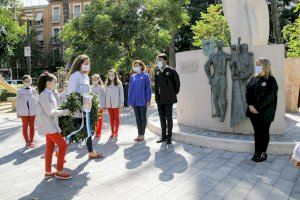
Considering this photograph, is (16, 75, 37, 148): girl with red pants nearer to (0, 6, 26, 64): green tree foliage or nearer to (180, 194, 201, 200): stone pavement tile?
(180, 194, 201, 200): stone pavement tile

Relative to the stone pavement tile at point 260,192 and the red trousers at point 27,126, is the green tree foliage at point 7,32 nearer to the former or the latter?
the red trousers at point 27,126

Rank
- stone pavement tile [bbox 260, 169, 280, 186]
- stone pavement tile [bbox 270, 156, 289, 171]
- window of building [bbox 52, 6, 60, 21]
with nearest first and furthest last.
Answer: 1. stone pavement tile [bbox 260, 169, 280, 186]
2. stone pavement tile [bbox 270, 156, 289, 171]
3. window of building [bbox 52, 6, 60, 21]

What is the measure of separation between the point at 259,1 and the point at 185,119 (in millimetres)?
3662

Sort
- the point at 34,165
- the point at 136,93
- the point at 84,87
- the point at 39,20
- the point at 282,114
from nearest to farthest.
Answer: the point at 84,87 < the point at 34,165 < the point at 282,114 < the point at 136,93 < the point at 39,20

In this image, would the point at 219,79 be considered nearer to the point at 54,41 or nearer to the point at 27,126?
the point at 27,126

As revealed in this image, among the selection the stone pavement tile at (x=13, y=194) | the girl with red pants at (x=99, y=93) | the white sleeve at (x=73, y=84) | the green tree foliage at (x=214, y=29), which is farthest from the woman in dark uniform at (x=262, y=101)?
the green tree foliage at (x=214, y=29)

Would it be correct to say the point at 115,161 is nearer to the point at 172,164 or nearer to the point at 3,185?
the point at 172,164

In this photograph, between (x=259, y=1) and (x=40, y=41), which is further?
(x=40, y=41)

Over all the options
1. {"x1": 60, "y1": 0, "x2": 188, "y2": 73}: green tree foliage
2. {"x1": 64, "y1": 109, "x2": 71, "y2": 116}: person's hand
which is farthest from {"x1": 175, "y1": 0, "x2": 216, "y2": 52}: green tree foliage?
{"x1": 64, "y1": 109, "x2": 71, "y2": 116}: person's hand

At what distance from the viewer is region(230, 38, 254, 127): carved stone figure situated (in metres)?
7.14

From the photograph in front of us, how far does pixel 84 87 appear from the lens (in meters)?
5.79

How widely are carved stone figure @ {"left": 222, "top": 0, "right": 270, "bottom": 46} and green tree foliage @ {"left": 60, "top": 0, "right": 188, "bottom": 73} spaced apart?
22.7 feet

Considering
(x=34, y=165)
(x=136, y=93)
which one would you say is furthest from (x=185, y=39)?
(x=34, y=165)

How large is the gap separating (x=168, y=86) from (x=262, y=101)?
2.15 meters
